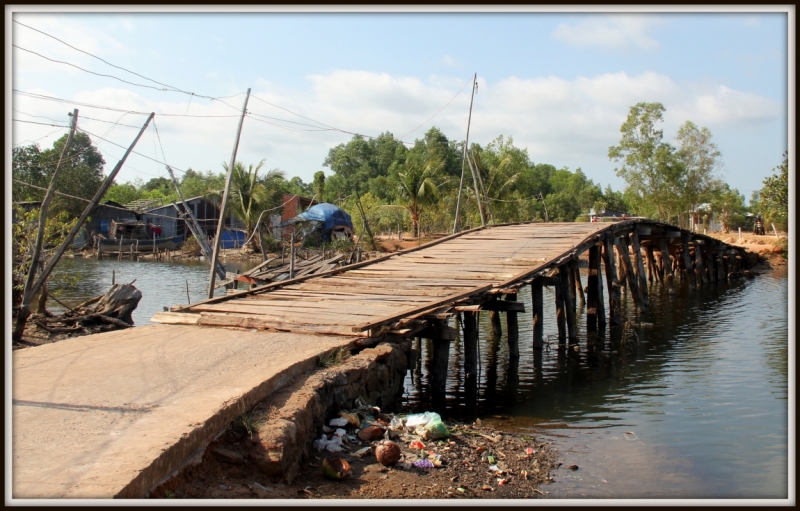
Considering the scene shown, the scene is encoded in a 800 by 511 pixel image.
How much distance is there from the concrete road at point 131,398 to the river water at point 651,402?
2.83 m

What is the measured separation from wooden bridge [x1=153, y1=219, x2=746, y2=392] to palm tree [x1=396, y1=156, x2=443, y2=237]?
15139 millimetres

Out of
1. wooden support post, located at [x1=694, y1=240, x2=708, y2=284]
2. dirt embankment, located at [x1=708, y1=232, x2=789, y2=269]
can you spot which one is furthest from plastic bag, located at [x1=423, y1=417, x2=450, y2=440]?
dirt embankment, located at [x1=708, y1=232, x2=789, y2=269]

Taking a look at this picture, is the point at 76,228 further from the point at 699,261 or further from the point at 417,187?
the point at 417,187

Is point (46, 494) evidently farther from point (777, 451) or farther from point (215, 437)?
point (777, 451)

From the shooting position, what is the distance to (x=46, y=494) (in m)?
3.98

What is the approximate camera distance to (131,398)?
5.81 m

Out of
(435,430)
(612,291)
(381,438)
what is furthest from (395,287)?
(612,291)

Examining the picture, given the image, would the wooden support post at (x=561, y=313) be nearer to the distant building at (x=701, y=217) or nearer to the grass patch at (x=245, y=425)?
the grass patch at (x=245, y=425)

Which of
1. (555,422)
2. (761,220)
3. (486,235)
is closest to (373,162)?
(761,220)

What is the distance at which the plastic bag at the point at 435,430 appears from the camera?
22.1 feet

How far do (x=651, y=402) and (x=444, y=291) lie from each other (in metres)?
3.47

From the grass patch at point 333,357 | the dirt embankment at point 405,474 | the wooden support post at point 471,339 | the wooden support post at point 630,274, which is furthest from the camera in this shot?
→ the wooden support post at point 630,274

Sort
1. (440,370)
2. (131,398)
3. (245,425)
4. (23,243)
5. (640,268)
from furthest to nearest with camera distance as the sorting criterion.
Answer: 1. (640,268)
2. (23,243)
3. (440,370)
4. (131,398)
5. (245,425)

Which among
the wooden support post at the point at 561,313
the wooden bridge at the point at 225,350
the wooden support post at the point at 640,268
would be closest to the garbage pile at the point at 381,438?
the wooden bridge at the point at 225,350
